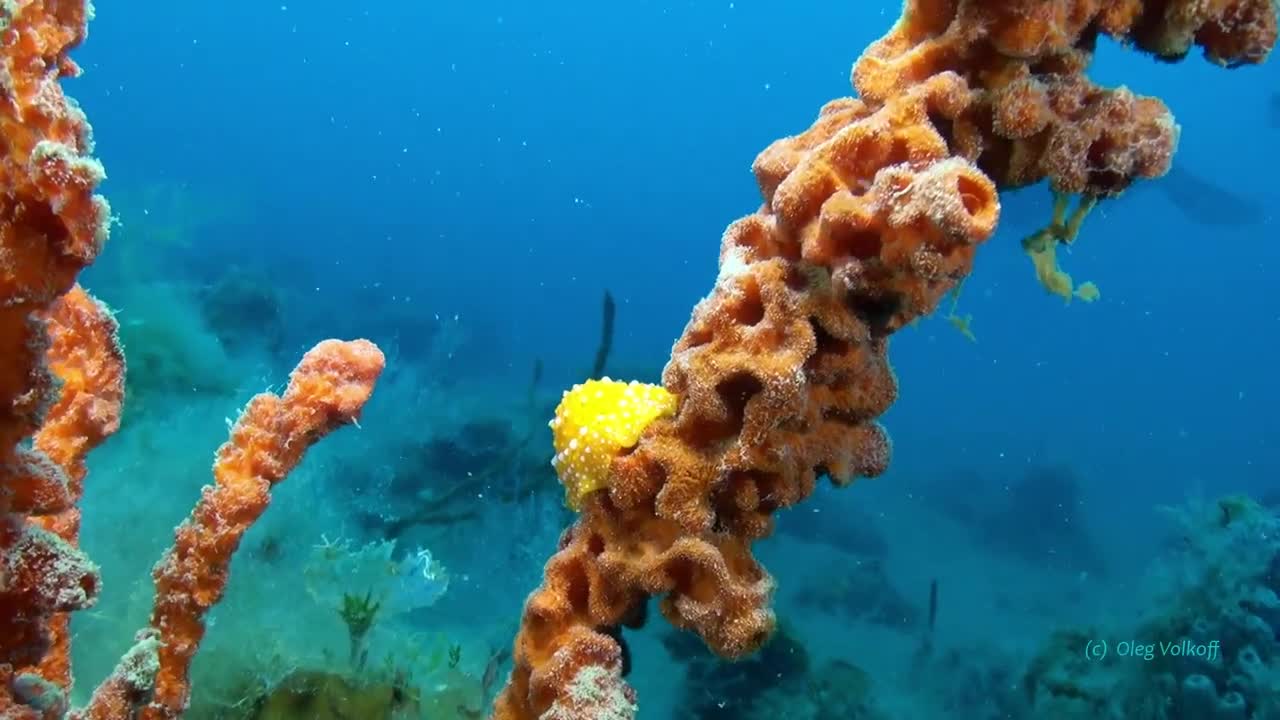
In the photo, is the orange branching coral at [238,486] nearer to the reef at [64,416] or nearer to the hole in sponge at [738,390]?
the reef at [64,416]

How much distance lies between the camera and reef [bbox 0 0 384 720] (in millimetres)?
1584

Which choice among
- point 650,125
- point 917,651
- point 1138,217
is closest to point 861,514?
point 917,651

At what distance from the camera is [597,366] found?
13.2m

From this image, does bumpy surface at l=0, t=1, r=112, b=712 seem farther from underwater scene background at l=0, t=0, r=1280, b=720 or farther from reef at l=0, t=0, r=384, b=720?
underwater scene background at l=0, t=0, r=1280, b=720

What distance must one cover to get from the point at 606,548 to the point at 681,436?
437 mm

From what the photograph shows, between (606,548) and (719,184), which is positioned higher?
(719,184)

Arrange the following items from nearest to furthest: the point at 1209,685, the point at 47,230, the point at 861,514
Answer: the point at 47,230
the point at 1209,685
the point at 861,514

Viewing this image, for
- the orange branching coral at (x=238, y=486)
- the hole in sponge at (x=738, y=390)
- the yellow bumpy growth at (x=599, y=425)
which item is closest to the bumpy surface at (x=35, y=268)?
the orange branching coral at (x=238, y=486)

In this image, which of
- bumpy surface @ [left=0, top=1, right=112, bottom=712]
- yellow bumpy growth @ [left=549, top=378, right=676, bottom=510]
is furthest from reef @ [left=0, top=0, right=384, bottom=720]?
yellow bumpy growth @ [left=549, top=378, right=676, bottom=510]

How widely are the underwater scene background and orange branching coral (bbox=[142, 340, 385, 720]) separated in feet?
1.08

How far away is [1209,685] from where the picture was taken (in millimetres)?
8438

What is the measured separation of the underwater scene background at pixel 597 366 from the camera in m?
7.34

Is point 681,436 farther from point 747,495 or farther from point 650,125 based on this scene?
point 650,125

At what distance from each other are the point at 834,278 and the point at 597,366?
1113cm
